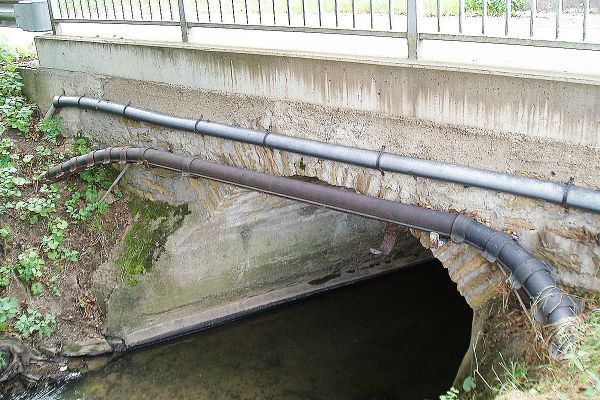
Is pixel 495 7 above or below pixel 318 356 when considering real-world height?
above

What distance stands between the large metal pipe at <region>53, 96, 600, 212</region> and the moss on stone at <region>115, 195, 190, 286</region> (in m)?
1.19

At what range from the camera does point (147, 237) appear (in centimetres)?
747

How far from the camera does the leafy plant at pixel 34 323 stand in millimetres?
7086

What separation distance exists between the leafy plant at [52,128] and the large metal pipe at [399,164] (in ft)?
6.04

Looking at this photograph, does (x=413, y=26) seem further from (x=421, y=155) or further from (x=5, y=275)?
(x=5, y=275)

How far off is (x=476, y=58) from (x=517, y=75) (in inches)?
22.8

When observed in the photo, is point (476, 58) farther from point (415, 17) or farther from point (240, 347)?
point (240, 347)

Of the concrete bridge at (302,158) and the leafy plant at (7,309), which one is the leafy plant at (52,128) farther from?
the leafy plant at (7,309)

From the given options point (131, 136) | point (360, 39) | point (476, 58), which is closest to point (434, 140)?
point (476, 58)

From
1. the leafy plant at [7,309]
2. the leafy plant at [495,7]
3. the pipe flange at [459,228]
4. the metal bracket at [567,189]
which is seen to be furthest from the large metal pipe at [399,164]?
the leafy plant at [495,7]

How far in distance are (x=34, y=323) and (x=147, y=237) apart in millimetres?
1568

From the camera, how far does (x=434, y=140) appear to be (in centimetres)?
459

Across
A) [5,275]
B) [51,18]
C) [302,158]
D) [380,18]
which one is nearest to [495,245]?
[302,158]

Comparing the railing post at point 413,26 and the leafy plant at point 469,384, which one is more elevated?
the railing post at point 413,26
